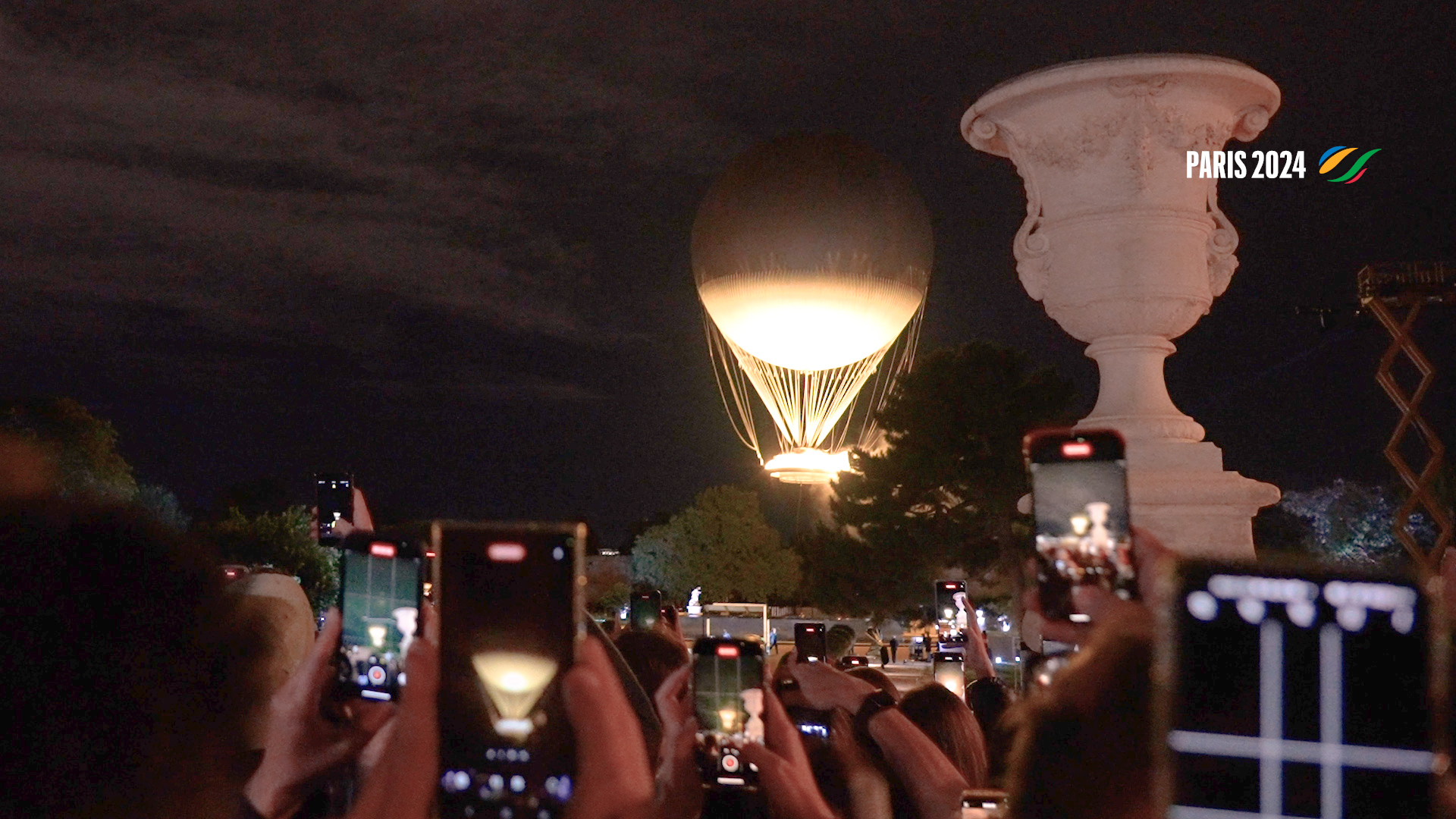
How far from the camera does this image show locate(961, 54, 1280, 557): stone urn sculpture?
983cm

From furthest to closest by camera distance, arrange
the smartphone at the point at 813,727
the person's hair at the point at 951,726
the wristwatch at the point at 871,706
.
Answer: the person's hair at the point at 951,726 → the smartphone at the point at 813,727 → the wristwatch at the point at 871,706

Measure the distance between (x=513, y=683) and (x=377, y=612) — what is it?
23.4 inches

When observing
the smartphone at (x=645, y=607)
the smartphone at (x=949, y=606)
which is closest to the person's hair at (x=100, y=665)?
the smartphone at (x=949, y=606)

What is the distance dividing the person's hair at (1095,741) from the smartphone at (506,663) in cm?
78

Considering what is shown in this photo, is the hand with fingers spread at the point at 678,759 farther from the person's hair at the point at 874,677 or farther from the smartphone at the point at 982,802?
the person's hair at the point at 874,677

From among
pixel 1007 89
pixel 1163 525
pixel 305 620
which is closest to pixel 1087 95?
pixel 1007 89

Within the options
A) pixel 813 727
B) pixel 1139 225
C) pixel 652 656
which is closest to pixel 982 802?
pixel 813 727

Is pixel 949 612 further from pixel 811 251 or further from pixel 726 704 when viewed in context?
pixel 811 251

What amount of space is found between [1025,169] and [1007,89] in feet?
2.14

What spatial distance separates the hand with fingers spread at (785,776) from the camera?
333cm

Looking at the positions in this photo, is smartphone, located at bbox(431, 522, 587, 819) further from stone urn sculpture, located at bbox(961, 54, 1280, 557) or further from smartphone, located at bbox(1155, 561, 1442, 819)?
stone urn sculpture, located at bbox(961, 54, 1280, 557)

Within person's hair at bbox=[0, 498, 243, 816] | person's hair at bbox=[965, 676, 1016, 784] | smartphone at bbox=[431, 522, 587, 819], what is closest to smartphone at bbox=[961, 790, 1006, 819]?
smartphone at bbox=[431, 522, 587, 819]

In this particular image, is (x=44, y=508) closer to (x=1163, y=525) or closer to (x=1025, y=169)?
(x=1163, y=525)

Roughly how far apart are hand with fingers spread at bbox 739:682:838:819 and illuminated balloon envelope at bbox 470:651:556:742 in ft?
3.73
